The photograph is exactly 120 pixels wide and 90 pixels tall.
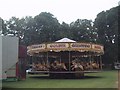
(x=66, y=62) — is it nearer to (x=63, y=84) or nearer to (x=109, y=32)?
(x=63, y=84)

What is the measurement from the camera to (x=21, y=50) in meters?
29.2

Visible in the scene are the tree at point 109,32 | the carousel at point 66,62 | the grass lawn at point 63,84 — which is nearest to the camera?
the grass lawn at point 63,84

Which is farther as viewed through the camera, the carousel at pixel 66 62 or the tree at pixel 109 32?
the tree at pixel 109 32

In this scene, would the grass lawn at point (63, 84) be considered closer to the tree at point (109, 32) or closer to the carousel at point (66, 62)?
the carousel at point (66, 62)

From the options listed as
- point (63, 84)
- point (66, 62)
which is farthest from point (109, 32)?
point (63, 84)

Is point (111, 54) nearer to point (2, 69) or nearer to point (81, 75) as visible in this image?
point (81, 75)

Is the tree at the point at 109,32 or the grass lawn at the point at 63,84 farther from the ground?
the tree at the point at 109,32

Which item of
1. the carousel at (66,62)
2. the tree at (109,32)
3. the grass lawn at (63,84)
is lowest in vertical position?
the grass lawn at (63,84)

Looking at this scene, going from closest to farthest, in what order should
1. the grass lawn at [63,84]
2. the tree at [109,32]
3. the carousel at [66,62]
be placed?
the grass lawn at [63,84] → the carousel at [66,62] → the tree at [109,32]

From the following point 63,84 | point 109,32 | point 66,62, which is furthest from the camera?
point 109,32

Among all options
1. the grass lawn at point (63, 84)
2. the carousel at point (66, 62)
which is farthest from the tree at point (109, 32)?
the grass lawn at point (63, 84)

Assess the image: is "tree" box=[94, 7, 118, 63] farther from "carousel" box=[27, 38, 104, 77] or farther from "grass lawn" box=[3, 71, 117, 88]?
"grass lawn" box=[3, 71, 117, 88]

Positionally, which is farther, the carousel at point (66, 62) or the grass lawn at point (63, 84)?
the carousel at point (66, 62)

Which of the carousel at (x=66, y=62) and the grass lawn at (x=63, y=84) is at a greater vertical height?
the carousel at (x=66, y=62)
